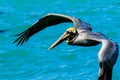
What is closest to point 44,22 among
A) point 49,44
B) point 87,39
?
point 87,39

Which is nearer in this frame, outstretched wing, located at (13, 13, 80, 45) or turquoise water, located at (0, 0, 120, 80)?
outstretched wing, located at (13, 13, 80, 45)

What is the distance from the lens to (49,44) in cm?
1230

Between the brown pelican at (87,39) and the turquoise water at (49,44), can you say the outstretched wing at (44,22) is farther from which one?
the turquoise water at (49,44)

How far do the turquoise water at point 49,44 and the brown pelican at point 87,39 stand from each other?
1.38 m

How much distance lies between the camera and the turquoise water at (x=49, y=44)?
35.9ft

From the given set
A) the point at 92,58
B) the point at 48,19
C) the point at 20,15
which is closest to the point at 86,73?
the point at 92,58

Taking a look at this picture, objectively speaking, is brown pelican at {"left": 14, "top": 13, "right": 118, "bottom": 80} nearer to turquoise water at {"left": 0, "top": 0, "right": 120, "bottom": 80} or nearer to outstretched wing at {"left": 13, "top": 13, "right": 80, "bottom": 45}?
outstretched wing at {"left": 13, "top": 13, "right": 80, "bottom": 45}

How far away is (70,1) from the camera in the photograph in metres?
15.2

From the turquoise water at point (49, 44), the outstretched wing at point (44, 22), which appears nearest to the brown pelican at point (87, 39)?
the outstretched wing at point (44, 22)

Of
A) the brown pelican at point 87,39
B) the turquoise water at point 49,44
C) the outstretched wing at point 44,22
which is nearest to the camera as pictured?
the brown pelican at point 87,39

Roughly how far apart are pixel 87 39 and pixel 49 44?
13.9ft

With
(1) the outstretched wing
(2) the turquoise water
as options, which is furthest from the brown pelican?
(2) the turquoise water

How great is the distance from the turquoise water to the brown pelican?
1.38 m

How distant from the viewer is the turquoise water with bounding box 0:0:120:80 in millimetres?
10953
